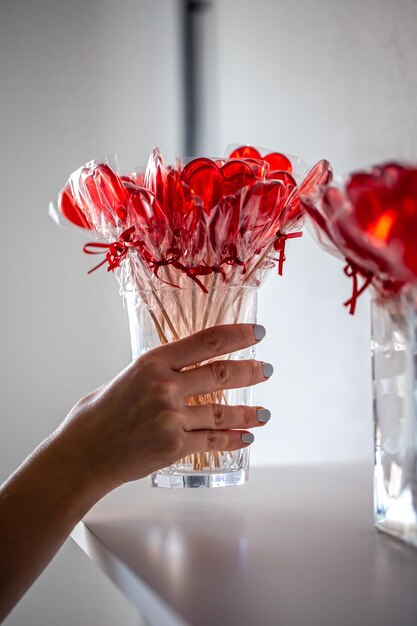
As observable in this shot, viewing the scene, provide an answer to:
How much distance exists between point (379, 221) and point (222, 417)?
310mm

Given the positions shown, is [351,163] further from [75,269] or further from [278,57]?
[75,269]

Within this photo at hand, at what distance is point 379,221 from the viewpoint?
436 millimetres

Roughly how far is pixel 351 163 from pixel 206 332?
779mm

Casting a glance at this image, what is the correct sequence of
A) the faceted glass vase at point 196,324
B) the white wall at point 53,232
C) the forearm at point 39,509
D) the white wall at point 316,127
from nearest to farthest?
the forearm at point 39,509, the faceted glass vase at point 196,324, the white wall at point 316,127, the white wall at point 53,232

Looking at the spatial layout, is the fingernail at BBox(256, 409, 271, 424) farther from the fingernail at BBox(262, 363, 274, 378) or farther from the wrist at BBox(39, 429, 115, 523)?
the wrist at BBox(39, 429, 115, 523)

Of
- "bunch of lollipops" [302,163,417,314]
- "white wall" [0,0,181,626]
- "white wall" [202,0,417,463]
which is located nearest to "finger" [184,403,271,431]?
"bunch of lollipops" [302,163,417,314]

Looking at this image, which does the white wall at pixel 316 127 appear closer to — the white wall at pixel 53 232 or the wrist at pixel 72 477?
the white wall at pixel 53 232

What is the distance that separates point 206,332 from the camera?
2.19 feet

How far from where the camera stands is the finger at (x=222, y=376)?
2.13 ft

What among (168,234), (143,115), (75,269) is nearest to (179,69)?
(143,115)

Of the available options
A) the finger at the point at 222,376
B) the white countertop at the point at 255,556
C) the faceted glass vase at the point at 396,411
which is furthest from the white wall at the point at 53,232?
the faceted glass vase at the point at 396,411

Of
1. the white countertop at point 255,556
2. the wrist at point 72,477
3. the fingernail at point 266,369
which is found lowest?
the white countertop at point 255,556

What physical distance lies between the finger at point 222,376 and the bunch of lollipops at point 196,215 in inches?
3.1

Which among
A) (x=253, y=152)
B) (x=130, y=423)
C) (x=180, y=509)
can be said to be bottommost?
(x=180, y=509)
